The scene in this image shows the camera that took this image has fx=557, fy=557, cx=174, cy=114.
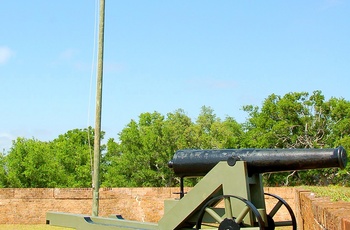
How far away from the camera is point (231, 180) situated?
5.14 m

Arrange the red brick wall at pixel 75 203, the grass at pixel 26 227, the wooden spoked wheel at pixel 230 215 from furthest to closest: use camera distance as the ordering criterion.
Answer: the red brick wall at pixel 75 203, the grass at pixel 26 227, the wooden spoked wheel at pixel 230 215

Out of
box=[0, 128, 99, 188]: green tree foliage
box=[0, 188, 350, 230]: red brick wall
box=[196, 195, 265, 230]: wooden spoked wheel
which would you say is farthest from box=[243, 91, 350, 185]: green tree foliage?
box=[196, 195, 265, 230]: wooden spoked wheel

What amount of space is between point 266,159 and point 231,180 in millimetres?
396

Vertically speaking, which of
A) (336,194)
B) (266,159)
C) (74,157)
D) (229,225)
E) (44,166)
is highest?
(74,157)

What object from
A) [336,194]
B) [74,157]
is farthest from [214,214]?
[74,157]

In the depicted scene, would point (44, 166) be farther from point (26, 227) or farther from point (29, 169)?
point (26, 227)

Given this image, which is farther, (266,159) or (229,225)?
(266,159)

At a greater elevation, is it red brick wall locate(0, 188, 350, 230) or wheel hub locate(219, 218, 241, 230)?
red brick wall locate(0, 188, 350, 230)

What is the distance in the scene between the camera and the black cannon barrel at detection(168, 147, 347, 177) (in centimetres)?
503

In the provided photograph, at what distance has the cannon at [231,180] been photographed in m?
5.04

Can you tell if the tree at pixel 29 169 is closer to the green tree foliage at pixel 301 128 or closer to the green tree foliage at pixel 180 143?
the green tree foliage at pixel 180 143

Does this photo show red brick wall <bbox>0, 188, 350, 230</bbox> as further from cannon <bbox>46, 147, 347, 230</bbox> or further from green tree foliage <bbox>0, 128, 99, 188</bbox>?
green tree foliage <bbox>0, 128, 99, 188</bbox>

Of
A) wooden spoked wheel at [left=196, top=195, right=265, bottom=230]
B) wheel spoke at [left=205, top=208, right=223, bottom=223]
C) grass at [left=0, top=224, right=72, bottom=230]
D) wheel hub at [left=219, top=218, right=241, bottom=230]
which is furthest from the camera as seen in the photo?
grass at [left=0, top=224, right=72, bottom=230]

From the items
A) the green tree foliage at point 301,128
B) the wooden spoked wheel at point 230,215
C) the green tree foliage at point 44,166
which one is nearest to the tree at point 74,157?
the green tree foliage at point 44,166
